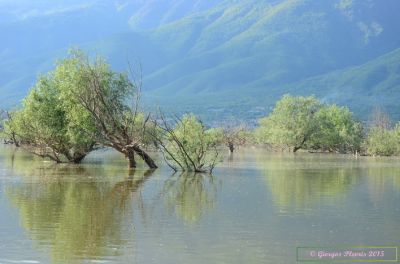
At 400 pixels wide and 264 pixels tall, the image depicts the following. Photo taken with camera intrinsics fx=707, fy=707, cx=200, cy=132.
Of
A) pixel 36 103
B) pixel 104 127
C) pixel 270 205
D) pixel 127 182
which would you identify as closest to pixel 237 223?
pixel 270 205

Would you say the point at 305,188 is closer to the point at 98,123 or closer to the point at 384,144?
the point at 98,123

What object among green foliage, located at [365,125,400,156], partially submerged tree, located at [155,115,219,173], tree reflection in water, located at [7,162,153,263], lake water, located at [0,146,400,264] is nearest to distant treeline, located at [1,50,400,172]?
partially submerged tree, located at [155,115,219,173]

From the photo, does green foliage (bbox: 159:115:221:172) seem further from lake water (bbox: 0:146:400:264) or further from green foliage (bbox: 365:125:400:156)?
green foliage (bbox: 365:125:400:156)

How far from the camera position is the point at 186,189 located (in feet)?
139

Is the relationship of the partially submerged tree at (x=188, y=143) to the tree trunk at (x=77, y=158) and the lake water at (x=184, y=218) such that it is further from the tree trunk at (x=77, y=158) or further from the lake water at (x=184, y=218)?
the tree trunk at (x=77, y=158)

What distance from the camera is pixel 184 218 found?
28891 millimetres

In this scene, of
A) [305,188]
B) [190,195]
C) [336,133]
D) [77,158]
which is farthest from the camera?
[336,133]

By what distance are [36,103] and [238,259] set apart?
49.0m

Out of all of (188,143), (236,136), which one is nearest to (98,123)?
(188,143)

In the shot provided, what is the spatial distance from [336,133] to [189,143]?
76790 mm

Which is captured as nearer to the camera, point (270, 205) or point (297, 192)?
point (270, 205)

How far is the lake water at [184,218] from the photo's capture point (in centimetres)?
2152

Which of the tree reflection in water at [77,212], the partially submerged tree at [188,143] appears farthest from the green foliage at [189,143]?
the tree reflection in water at [77,212]

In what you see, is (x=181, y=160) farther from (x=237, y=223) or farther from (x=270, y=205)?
(x=237, y=223)
